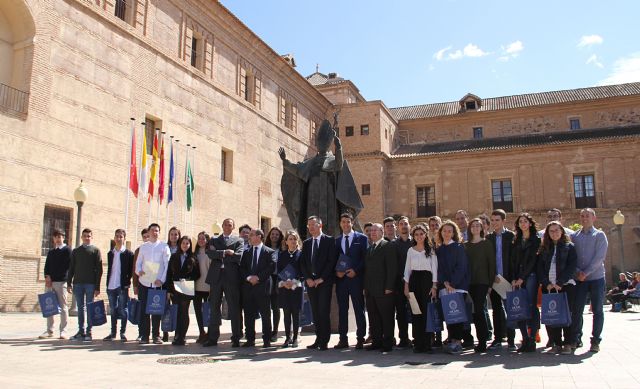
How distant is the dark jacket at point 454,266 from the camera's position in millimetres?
6359

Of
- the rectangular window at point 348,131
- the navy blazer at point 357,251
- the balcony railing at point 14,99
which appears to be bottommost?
the navy blazer at point 357,251

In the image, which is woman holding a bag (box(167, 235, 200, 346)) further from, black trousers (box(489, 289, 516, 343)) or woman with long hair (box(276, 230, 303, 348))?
black trousers (box(489, 289, 516, 343))

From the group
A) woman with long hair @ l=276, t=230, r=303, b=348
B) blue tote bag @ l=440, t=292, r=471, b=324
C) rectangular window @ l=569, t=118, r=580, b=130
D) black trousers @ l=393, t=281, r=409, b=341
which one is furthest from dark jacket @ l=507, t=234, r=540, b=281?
rectangular window @ l=569, t=118, r=580, b=130

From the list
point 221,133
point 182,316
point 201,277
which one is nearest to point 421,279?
point 201,277

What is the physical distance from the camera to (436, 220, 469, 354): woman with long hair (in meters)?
6.36

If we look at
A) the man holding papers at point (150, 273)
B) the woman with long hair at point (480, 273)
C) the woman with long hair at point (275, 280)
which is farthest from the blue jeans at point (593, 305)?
the man holding papers at point (150, 273)

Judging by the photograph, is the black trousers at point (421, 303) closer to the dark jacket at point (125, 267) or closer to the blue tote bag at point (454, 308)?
the blue tote bag at point (454, 308)

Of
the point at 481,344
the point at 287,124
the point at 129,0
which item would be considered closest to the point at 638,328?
the point at 481,344

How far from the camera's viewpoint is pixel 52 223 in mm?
14578

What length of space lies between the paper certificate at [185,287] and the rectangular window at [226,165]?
1531cm

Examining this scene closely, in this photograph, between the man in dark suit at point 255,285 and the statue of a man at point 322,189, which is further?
the statue of a man at point 322,189

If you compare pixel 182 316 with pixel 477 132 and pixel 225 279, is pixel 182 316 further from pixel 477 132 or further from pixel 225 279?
pixel 477 132

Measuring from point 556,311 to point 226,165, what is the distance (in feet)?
60.1

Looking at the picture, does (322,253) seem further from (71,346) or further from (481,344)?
(71,346)
